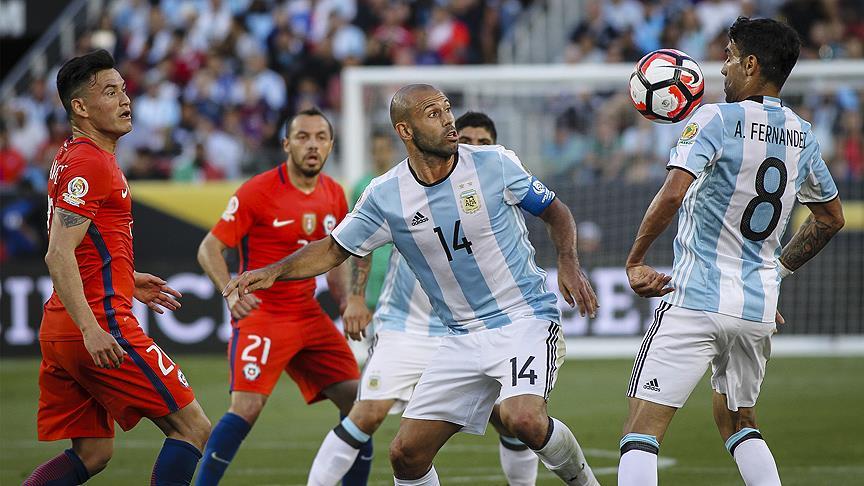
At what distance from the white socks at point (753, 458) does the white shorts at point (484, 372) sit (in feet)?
3.01

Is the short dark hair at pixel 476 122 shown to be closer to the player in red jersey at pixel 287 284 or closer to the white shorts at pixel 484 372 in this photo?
the player in red jersey at pixel 287 284

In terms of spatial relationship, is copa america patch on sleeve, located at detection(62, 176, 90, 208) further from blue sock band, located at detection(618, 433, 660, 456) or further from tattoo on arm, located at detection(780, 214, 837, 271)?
tattoo on arm, located at detection(780, 214, 837, 271)

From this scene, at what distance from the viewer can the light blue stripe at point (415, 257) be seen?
590 centimetres

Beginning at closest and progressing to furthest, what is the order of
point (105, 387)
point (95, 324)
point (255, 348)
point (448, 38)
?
point (95, 324) < point (105, 387) < point (255, 348) < point (448, 38)

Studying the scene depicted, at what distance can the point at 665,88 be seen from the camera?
6.11 m

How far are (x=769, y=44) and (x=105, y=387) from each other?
3.36 metres

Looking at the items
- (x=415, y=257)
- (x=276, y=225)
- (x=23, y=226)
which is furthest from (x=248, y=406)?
(x=23, y=226)

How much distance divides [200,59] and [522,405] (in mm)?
16141

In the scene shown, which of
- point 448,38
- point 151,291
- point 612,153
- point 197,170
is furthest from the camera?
point 448,38

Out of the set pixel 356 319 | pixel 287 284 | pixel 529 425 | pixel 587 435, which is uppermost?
pixel 287 284

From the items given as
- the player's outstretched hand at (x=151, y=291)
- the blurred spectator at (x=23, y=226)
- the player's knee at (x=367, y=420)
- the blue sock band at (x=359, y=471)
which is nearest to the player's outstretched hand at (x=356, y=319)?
the player's knee at (x=367, y=420)

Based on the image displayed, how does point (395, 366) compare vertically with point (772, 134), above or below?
below

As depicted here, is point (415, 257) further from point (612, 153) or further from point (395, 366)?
point (612, 153)

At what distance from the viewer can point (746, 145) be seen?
5406 millimetres
